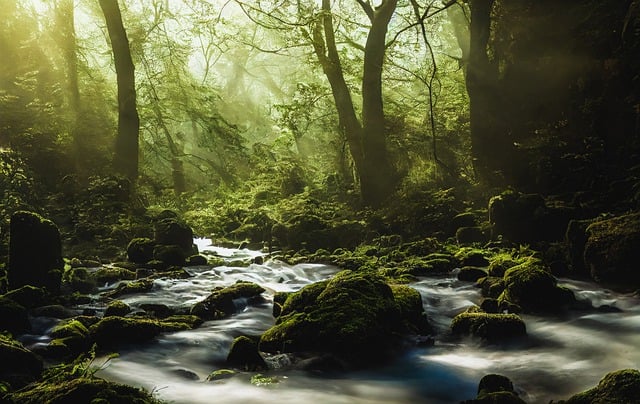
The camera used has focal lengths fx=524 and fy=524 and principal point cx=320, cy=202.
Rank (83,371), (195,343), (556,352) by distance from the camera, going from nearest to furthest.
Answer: (83,371) → (556,352) → (195,343)

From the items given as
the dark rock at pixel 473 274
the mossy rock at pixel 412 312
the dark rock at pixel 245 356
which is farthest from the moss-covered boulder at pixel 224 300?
the dark rock at pixel 473 274

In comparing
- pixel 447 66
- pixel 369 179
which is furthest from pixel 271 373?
pixel 447 66

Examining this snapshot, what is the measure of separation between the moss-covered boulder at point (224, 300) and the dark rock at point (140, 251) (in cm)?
408

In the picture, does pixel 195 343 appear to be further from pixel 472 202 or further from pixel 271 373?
pixel 472 202

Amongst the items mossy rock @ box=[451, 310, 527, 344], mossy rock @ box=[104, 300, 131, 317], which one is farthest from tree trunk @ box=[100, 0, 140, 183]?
mossy rock @ box=[451, 310, 527, 344]

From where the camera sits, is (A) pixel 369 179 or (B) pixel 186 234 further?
(A) pixel 369 179

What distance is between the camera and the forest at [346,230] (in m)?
5.88

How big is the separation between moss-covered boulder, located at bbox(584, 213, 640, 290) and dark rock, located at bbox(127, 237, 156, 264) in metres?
9.37

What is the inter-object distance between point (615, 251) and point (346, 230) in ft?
26.3

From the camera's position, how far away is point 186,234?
1395 centimetres

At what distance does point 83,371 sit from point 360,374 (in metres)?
2.86

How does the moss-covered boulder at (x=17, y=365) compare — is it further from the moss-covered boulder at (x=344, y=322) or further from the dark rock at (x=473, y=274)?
the dark rock at (x=473, y=274)

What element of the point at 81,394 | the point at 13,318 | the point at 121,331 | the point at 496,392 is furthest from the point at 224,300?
the point at 496,392

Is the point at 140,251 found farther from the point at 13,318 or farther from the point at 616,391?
the point at 616,391
